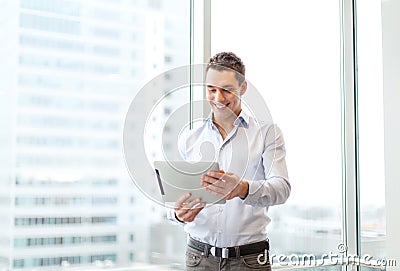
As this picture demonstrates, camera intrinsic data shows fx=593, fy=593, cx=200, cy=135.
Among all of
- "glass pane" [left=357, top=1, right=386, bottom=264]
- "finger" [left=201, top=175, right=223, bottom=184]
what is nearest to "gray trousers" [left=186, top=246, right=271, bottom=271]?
"finger" [left=201, top=175, right=223, bottom=184]

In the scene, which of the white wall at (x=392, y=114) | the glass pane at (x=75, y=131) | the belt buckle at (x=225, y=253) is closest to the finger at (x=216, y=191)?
the belt buckle at (x=225, y=253)

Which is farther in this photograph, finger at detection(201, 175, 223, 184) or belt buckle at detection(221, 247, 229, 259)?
belt buckle at detection(221, 247, 229, 259)

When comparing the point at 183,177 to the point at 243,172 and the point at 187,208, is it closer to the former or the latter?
the point at 187,208

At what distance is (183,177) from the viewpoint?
6.47 feet

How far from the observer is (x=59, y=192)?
2439 millimetres

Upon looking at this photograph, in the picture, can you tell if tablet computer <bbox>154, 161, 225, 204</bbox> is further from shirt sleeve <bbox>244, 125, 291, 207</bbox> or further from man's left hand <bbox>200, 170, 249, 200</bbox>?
shirt sleeve <bbox>244, 125, 291, 207</bbox>

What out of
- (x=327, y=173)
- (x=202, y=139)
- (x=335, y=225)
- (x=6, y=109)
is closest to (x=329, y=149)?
(x=327, y=173)

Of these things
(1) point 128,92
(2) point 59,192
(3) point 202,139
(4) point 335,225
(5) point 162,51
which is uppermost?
(5) point 162,51

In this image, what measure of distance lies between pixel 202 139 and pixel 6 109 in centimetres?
80

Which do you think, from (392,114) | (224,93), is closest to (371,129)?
(392,114)

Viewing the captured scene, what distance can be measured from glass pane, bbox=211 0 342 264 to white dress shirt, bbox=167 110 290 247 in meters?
0.82

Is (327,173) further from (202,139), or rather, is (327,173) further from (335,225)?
(202,139)

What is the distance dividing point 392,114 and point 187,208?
1568mm

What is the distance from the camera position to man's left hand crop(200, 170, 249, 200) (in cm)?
194
